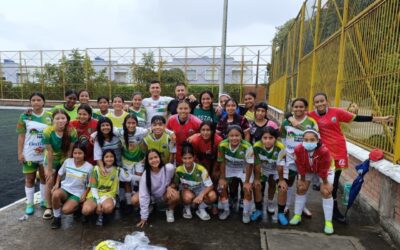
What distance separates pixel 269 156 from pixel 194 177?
38.7 inches

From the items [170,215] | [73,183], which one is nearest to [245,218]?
[170,215]

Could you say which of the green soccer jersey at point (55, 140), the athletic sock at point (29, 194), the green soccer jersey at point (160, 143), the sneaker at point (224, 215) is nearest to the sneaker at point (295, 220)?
the sneaker at point (224, 215)

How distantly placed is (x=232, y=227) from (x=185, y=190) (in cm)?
75

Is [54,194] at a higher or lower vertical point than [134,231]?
higher

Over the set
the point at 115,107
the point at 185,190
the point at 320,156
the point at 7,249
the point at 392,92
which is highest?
the point at 392,92

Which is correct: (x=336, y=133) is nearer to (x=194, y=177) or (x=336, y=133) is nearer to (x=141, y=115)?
(x=194, y=177)

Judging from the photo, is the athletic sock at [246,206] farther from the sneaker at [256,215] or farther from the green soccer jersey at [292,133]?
the green soccer jersey at [292,133]

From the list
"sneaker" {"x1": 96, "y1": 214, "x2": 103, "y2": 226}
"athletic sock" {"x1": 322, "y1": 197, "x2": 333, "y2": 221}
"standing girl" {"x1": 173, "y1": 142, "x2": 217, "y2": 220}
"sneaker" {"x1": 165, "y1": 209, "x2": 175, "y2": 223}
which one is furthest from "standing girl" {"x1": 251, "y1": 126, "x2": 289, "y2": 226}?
"sneaker" {"x1": 96, "y1": 214, "x2": 103, "y2": 226}

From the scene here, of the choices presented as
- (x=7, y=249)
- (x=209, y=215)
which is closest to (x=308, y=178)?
(x=209, y=215)

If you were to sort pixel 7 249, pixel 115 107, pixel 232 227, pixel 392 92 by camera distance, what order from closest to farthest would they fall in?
pixel 7 249, pixel 392 92, pixel 232 227, pixel 115 107

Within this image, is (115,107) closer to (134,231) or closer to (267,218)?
(134,231)

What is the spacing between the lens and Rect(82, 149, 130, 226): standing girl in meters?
3.59

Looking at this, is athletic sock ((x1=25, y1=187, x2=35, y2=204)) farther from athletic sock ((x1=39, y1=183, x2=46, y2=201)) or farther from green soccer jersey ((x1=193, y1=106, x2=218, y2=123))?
green soccer jersey ((x1=193, y1=106, x2=218, y2=123))

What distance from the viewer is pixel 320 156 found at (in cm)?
347
